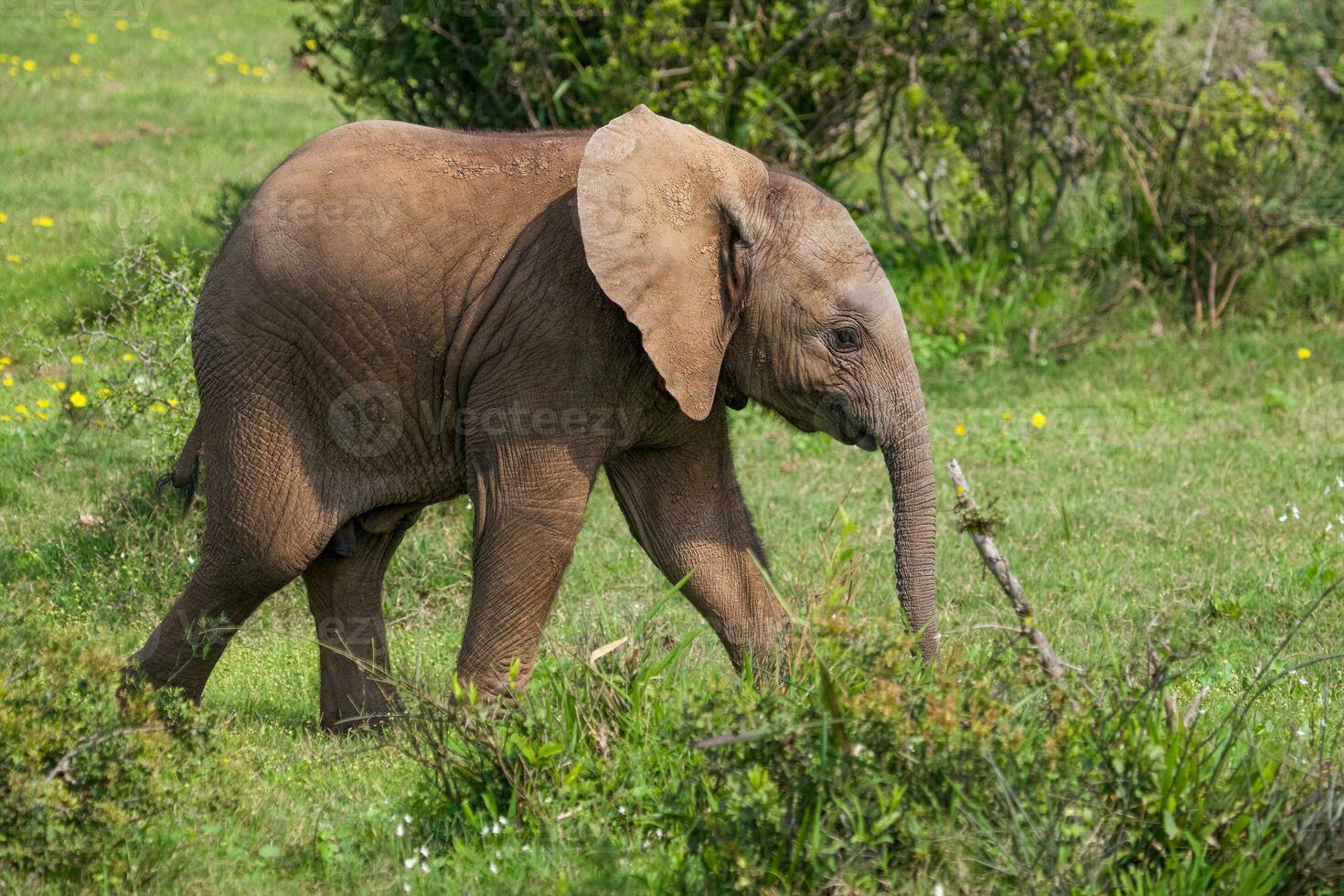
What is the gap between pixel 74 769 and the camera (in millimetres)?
4160

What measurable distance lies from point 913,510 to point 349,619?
2.20 m

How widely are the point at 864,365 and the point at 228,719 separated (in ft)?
8.21

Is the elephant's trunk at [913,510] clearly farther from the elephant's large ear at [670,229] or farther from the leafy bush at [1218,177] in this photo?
the leafy bush at [1218,177]

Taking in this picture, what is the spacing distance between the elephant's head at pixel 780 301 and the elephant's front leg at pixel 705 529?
0.47m

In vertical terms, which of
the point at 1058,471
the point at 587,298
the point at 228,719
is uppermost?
the point at 587,298

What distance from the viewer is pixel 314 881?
4.34 m

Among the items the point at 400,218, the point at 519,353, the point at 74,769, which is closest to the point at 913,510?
the point at 519,353

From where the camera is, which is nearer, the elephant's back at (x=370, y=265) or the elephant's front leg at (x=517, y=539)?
the elephant's front leg at (x=517, y=539)

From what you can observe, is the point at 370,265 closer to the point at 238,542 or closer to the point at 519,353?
the point at 519,353

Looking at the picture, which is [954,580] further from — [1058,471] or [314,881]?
[314,881]

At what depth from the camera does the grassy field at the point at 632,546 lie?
4.52 metres

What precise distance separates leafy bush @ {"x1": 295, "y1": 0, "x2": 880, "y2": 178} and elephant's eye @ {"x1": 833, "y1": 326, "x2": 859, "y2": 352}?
476 centimetres

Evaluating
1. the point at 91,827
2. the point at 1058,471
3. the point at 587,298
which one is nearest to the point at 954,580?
the point at 1058,471

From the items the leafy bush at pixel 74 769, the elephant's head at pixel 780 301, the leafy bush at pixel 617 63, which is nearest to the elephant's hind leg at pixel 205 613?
the leafy bush at pixel 74 769
